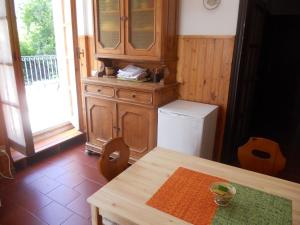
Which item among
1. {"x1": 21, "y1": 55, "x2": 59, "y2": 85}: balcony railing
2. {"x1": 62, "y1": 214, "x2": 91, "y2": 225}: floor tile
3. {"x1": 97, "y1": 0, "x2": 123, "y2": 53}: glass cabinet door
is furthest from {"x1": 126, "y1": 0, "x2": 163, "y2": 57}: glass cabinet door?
{"x1": 21, "y1": 55, "x2": 59, "y2": 85}: balcony railing

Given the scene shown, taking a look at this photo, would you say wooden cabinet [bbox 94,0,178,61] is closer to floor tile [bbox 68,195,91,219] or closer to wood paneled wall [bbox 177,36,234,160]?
wood paneled wall [bbox 177,36,234,160]

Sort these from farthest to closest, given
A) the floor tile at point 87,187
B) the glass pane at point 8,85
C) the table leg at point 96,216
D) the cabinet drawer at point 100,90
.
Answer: the cabinet drawer at point 100,90 < the glass pane at point 8,85 < the floor tile at point 87,187 < the table leg at point 96,216

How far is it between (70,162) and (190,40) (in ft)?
6.34

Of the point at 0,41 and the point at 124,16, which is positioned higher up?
the point at 124,16

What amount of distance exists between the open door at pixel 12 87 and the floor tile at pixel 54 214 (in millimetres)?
893

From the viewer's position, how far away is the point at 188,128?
6.98 feet

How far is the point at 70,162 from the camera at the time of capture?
2746 millimetres

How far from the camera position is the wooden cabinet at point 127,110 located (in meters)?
2.33

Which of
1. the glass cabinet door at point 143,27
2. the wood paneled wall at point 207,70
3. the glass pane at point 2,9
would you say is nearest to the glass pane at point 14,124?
the glass pane at point 2,9

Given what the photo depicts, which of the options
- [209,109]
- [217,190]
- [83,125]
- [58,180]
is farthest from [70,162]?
[217,190]

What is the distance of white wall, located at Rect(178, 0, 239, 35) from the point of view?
2.22 meters

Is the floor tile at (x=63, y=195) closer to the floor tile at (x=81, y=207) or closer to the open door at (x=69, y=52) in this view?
the floor tile at (x=81, y=207)

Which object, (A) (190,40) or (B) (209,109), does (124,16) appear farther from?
(B) (209,109)

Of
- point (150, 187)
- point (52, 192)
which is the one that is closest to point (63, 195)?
point (52, 192)
